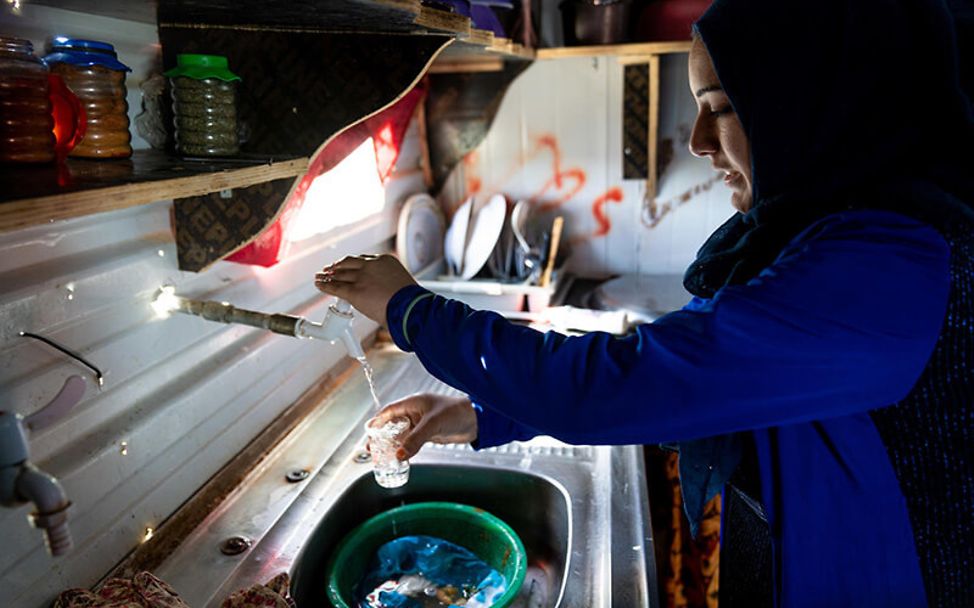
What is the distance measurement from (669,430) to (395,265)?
0.45 meters

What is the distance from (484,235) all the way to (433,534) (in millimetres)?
1352

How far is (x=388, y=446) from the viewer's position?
143 centimetres

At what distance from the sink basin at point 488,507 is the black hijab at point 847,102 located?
88 cm

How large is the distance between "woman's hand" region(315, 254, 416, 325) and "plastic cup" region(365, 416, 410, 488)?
1.42 ft

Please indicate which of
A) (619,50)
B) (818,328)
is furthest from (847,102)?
(619,50)

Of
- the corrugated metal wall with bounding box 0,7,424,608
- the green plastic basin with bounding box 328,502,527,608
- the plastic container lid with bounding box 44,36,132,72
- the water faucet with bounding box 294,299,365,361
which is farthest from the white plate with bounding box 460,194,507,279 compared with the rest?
the plastic container lid with bounding box 44,36,132,72

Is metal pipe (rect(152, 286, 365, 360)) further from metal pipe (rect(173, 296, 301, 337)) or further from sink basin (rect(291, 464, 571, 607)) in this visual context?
sink basin (rect(291, 464, 571, 607))

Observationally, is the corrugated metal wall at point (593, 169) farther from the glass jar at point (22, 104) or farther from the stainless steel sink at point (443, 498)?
the glass jar at point (22, 104)

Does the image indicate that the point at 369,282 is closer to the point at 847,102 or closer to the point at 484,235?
the point at 847,102

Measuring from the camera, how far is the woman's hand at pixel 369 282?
1021 mm

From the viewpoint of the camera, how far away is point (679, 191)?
287 cm

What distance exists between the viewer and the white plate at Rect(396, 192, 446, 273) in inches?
102

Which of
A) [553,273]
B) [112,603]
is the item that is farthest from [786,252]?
[553,273]

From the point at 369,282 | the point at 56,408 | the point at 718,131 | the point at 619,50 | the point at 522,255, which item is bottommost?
the point at 522,255
